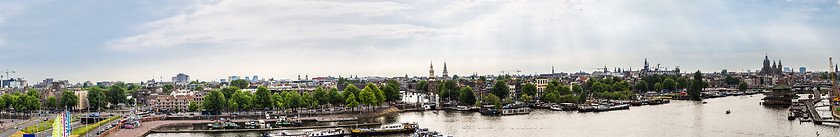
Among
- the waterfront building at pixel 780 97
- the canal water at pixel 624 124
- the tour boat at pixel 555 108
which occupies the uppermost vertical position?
the waterfront building at pixel 780 97

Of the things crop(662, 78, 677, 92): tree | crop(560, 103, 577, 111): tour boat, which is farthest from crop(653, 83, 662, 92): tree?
crop(560, 103, 577, 111): tour boat

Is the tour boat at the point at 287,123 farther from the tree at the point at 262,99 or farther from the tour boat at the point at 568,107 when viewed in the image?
the tour boat at the point at 568,107

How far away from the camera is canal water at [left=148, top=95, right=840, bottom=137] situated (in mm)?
39812

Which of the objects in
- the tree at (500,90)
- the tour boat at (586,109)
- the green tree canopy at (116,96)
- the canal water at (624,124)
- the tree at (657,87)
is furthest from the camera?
the tree at (657,87)

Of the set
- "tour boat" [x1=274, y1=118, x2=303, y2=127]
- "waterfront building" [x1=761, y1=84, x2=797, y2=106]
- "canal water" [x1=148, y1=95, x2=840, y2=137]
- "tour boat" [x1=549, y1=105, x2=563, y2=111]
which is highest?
"waterfront building" [x1=761, y1=84, x2=797, y2=106]

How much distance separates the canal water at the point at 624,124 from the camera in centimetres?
3981

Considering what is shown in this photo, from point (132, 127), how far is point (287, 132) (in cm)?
1313

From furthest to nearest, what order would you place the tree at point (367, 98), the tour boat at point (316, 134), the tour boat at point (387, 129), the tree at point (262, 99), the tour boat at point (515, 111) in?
the tree at point (367, 98) < the tour boat at point (515, 111) < the tree at point (262, 99) < the tour boat at point (387, 129) < the tour boat at point (316, 134)

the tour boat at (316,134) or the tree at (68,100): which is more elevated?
the tree at (68,100)

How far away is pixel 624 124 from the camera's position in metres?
45.7

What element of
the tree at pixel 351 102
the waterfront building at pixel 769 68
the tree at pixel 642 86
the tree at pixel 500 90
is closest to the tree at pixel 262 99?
the tree at pixel 351 102

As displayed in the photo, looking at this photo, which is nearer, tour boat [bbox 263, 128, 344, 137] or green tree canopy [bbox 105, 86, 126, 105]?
tour boat [bbox 263, 128, 344, 137]

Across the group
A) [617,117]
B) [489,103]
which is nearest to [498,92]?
[489,103]

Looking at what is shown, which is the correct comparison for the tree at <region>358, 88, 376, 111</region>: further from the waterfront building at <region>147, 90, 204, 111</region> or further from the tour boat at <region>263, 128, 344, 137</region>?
the waterfront building at <region>147, 90, 204, 111</region>
